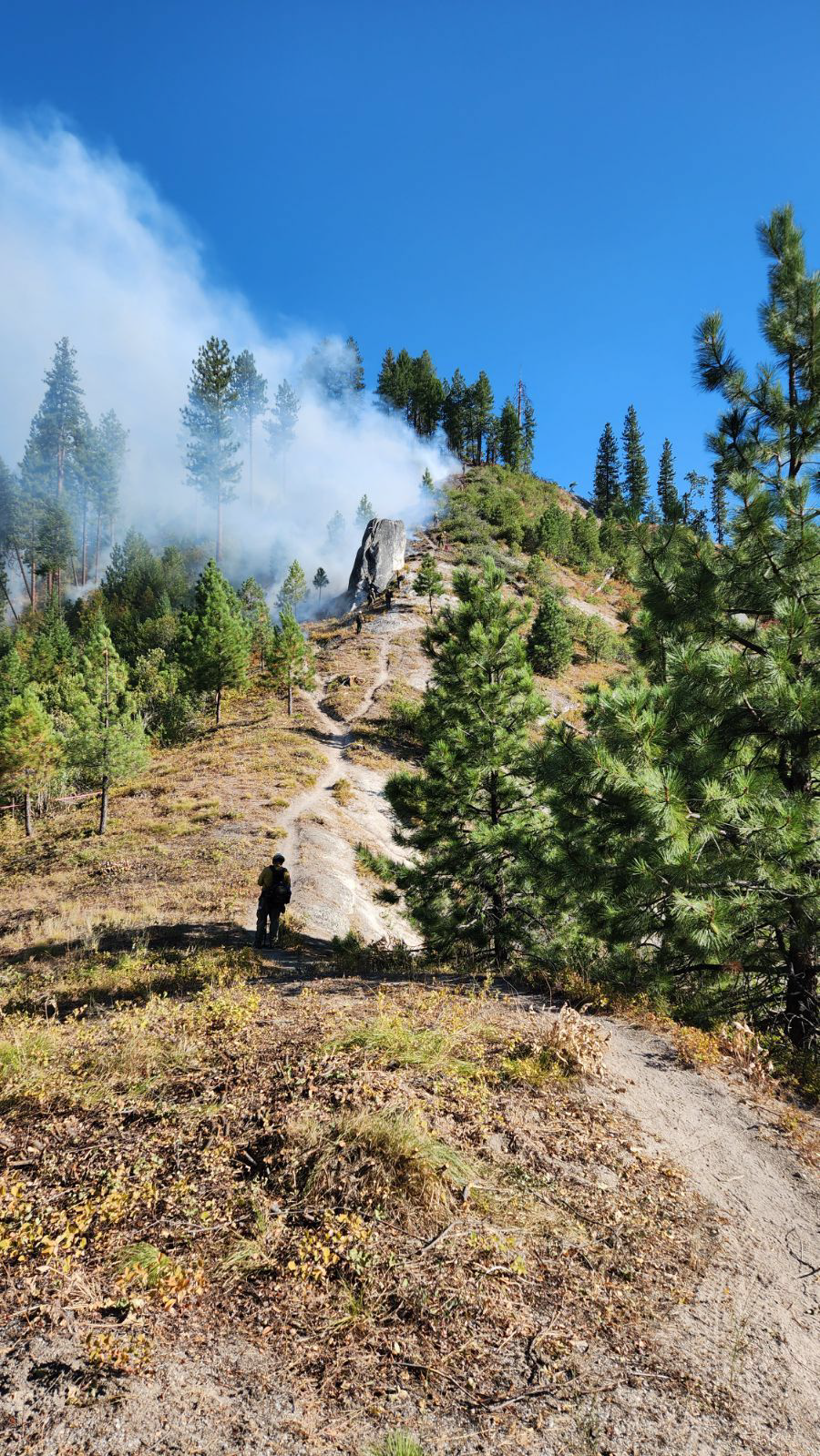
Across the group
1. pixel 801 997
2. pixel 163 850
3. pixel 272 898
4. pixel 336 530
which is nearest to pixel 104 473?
pixel 336 530

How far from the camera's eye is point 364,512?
10369 centimetres

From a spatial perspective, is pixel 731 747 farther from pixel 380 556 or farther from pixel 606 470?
pixel 606 470

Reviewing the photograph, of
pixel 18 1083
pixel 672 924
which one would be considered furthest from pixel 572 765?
pixel 18 1083

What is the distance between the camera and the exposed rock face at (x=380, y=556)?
79438 mm

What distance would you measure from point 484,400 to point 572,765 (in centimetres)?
11798

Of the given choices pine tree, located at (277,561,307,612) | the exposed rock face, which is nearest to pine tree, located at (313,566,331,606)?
pine tree, located at (277,561,307,612)

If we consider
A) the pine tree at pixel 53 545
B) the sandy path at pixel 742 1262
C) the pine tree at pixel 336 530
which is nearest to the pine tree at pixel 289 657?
the sandy path at pixel 742 1262

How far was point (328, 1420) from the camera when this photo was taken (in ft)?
9.89

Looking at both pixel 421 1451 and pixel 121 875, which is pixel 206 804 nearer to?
pixel 121 875

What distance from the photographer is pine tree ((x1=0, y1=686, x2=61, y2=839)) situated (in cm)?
3192

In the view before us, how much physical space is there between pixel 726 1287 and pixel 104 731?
2925cm

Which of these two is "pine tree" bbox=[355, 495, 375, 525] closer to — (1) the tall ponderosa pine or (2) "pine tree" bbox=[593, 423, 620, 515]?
(2) "pine tree" bbox=[593, 423, 620, 515]

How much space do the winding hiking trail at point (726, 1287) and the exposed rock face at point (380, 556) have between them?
247 ft

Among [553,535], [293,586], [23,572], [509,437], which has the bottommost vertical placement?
[293,586]
